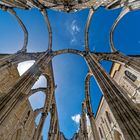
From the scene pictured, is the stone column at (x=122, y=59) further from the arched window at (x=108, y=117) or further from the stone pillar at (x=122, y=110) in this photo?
the arched window at (x=108, y=117)

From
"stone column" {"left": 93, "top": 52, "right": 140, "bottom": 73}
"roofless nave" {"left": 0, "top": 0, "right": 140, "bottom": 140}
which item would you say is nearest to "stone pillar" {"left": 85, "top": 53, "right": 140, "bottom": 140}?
"roofless nave" {"left": 0, "top": 0, "right": 140, "bottom": 140}

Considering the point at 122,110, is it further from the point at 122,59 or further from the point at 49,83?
the point at 49,83

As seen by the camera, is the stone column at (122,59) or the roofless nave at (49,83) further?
the stone column at (122,59)

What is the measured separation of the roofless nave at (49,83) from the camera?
7.03 meters

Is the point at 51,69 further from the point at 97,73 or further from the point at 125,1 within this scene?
the point at 125,1

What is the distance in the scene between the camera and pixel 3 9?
1213 centimetres

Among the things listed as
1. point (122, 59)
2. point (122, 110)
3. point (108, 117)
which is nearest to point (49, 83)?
A: point (122, 59)

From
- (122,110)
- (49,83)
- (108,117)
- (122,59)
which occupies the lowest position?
(108,117)

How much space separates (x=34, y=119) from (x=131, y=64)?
15838mm

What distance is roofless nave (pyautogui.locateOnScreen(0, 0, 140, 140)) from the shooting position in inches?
277

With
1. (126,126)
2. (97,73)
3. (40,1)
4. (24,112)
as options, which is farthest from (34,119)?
(126,126)

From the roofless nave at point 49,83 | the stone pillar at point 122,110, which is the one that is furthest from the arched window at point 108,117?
the stone pillar at point 122,110

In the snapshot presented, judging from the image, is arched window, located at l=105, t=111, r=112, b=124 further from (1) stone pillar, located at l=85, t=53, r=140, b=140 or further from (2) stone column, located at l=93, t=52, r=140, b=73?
(1) stone pillar, located at l=85, t=53, r=140, b=140

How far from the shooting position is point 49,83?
1703cm
